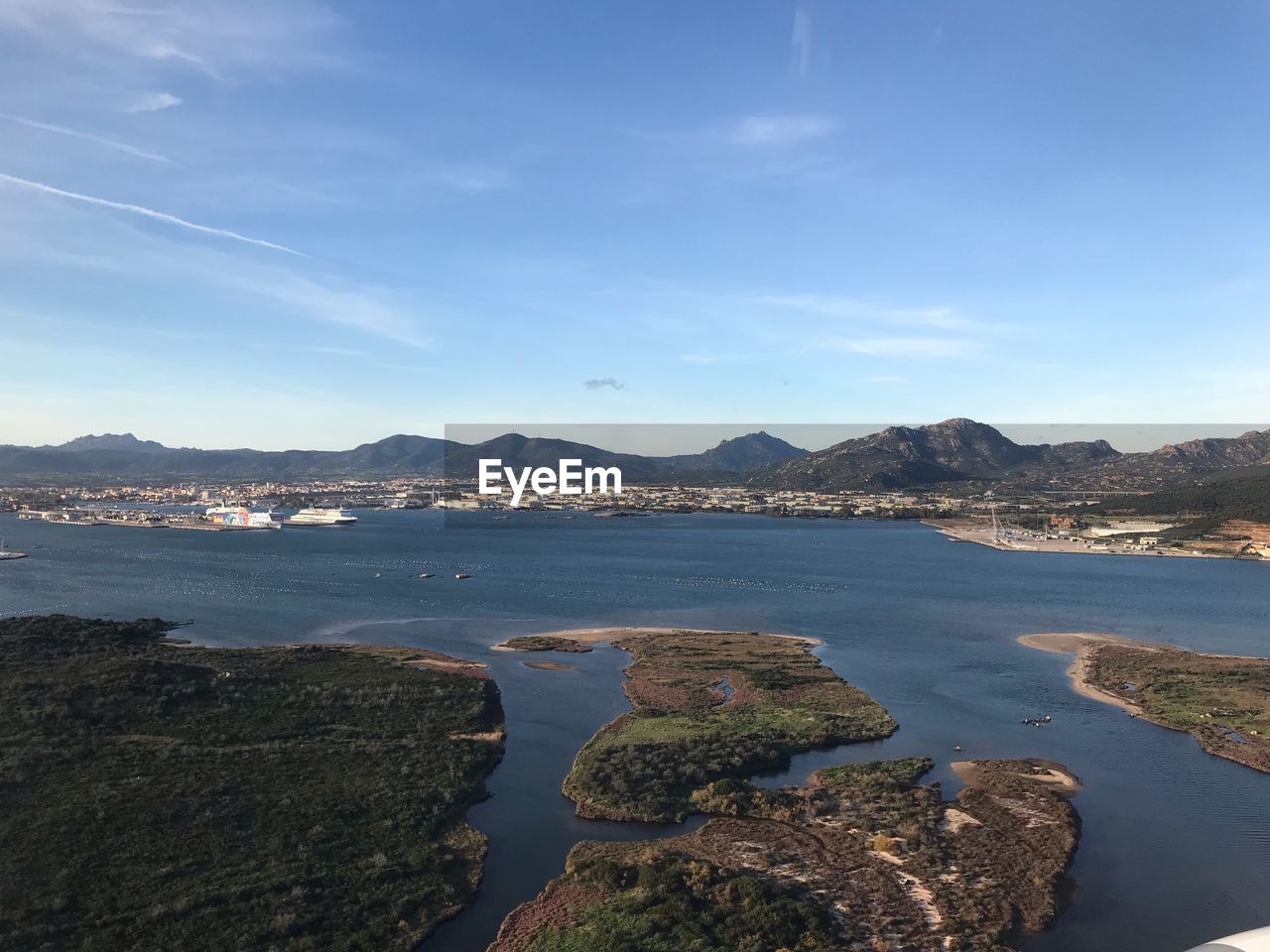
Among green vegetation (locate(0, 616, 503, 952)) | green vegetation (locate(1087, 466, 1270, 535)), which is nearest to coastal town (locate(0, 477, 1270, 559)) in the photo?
green vegetation (locate(1087, 466, 1270, 535))

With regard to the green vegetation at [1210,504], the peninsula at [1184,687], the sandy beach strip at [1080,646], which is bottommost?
the sandy beach strip at [1080,646]

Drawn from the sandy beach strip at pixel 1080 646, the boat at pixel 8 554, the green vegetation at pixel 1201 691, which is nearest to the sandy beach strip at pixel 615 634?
the sandy beach strip at pixel 1080 646

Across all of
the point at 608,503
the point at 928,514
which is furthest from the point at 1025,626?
the point at 608,503

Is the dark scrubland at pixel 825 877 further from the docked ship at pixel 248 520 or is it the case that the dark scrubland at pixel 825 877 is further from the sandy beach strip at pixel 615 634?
the docked ship at pixel 248 520

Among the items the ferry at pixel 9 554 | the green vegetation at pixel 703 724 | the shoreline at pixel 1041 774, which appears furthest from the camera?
the ferry at pixel 9 554

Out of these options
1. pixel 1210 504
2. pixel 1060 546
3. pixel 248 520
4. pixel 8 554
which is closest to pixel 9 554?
pixel 8 554

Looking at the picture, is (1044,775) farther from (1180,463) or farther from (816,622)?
(1180,463)
